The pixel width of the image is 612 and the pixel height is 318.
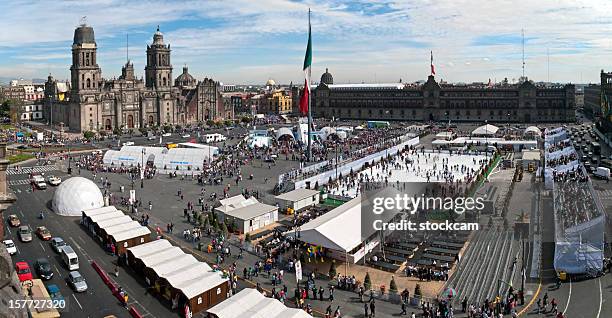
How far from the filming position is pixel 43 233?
2828 cm

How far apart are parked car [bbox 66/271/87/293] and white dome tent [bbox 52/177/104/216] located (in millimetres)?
11702

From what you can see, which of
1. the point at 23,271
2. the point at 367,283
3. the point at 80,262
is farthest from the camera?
the point at 80,262

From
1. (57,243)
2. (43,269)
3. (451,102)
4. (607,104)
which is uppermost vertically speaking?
(451,102)

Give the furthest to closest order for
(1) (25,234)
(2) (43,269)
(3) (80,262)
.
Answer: (1) (25,234), (3) (80,262), (2) (43,269)

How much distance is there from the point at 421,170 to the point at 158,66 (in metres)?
66.7

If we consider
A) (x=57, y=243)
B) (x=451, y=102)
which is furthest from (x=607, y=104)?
(x=57, y=243)

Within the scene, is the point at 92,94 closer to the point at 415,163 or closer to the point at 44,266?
the point at 415,163

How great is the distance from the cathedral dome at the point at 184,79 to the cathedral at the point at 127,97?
130 cm

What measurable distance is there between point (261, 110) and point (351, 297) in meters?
122

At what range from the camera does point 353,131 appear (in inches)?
3428

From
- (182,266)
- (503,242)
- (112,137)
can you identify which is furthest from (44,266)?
(112,137)

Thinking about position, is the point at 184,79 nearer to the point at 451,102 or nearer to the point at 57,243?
the point at 451,102

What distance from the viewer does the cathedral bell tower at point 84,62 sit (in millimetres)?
85312

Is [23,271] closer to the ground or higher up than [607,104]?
closer to the ground
